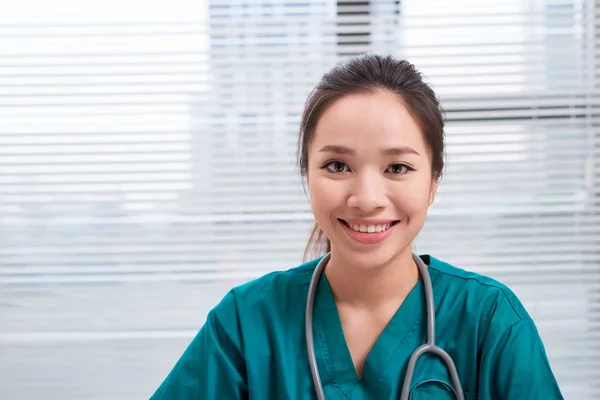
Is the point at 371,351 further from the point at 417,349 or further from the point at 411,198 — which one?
the point at 411,198

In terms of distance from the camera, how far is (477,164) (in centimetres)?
178

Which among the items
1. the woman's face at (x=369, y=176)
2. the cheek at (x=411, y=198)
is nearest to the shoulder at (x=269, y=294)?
the woman's face at (x=369, y=176)

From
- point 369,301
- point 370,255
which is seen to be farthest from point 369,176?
point 369,301

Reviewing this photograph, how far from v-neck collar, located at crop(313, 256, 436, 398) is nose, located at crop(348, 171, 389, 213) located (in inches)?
8.8

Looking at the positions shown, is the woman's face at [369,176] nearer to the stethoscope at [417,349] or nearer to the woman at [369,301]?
the woman at [369,301]

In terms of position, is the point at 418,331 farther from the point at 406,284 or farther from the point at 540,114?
the point at 540,114

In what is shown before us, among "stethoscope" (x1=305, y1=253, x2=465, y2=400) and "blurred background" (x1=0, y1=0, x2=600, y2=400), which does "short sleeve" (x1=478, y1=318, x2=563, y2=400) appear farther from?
"blurred background" (x1=0, y1=0, x2=600, y2=400)

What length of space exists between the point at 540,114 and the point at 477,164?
0.23 metres

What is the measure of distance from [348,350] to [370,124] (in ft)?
1.26

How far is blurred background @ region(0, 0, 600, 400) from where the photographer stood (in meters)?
1.76

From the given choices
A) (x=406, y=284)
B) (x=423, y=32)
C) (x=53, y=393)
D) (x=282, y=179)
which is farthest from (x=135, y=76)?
(x=406, y=284)

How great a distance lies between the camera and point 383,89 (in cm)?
101

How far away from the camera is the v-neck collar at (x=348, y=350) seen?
1.02 metres

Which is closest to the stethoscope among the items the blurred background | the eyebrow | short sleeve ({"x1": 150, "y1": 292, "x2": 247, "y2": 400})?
short sleeve ({"x1": 150, "y1": 292, "x2": 247, "y2": 400})
